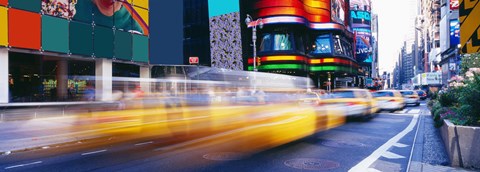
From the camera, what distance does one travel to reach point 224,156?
28.5 feet

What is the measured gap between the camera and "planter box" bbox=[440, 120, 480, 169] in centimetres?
671

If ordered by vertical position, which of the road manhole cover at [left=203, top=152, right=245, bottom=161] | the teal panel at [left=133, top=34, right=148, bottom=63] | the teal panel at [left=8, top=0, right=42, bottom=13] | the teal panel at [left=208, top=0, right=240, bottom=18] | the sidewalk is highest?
the teal panel at [left=208, top=0, right=240, bottom=18]

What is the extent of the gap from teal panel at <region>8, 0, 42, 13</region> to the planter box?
20.4 metres

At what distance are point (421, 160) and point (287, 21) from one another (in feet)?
124

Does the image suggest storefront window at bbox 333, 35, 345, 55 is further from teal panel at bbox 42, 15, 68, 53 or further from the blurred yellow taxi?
teal panel at bbox 42, 15, 68, 53

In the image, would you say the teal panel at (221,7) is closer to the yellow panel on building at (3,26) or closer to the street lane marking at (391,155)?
the yellow panel on building at (3,26)

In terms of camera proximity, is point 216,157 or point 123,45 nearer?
point 216,157

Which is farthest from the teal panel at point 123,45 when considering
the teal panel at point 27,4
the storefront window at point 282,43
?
the storefront window at point 282,43

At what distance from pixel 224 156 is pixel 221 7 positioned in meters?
43.5

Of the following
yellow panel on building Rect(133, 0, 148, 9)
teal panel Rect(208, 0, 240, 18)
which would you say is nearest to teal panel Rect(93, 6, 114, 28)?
yellow panel on building Rect(133, 0, 148, 9)

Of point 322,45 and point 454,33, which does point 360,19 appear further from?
point 322,45

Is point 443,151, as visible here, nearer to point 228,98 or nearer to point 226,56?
point 228,98

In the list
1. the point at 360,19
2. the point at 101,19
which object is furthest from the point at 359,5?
the point at 101,19

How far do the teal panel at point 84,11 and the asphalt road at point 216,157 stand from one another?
1411cm
